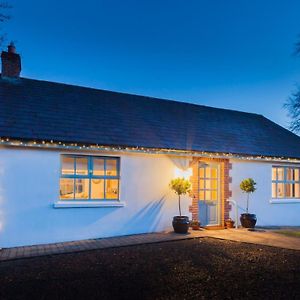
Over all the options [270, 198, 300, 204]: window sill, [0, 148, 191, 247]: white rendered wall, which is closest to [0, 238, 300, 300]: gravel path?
[0, 148, 191, 247]: white rendered wall

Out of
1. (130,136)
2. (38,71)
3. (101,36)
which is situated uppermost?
(38,71)

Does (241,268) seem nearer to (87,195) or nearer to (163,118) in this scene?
(87,195)

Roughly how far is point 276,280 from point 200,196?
6.58 m

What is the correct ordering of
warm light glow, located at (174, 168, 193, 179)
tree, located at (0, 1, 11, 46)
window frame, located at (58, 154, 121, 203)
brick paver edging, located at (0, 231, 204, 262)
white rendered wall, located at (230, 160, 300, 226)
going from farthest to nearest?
white rendered wall, located at (230, 160, 300, 226) < warm light glow, located at (174, 168, 193, 179) < window frame, located at (58, 154, 121, 203) < brick paver edging, located at (0, 231, 204, 262) < tree, located at (0, 1, 11, 46)

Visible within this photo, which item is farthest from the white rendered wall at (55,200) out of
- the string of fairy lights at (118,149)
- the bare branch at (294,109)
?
the bare branch at (294,109)

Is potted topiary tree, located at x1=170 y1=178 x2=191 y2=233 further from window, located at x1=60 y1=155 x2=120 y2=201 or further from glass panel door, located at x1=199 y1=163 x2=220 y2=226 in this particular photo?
window, located at x1=60 y1=155 x2=120 y2=201

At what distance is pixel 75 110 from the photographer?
464 inches

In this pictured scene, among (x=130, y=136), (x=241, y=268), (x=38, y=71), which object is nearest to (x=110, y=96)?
(x=130, y=136)

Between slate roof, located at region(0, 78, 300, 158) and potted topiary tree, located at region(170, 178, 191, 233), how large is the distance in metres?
1.19

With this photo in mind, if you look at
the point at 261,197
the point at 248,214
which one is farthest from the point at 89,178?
the point at 261,197

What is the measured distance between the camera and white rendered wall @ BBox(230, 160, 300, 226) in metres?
13.1

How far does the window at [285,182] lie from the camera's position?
561 inches

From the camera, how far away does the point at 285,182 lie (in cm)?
Answer: 1446

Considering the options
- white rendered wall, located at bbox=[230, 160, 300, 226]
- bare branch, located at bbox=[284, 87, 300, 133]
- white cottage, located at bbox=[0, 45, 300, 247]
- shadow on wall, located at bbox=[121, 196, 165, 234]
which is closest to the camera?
white cottage, located at bbox=[0, 45, 300, 247]
